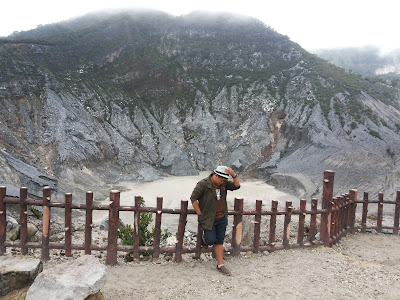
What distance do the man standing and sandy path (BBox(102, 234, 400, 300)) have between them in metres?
0.47

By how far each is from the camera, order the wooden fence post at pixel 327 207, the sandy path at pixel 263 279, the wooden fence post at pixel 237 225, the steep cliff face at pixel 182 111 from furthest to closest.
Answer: the steep cliff face at pixel 182 111, the wooden fence post at pixel 327 207, the wooden fence post at pixel 237 225, the sandy path at pixel 263 279

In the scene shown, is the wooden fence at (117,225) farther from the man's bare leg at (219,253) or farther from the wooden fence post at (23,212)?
the man's bare leg at (219,253)

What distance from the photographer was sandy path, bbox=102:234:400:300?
4281 millimetres

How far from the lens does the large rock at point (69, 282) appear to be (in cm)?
335

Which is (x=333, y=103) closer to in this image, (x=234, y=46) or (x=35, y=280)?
(x=234, y=46)

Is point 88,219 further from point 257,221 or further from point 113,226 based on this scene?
point 257,221

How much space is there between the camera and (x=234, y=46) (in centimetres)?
4084

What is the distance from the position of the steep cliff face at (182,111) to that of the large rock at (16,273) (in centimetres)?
1061

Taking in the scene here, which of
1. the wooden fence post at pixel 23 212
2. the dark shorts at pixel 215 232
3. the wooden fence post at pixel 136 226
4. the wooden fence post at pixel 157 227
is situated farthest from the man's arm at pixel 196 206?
the wooden fence post at pixel 23 212

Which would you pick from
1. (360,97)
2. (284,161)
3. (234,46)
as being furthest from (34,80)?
(360,97)

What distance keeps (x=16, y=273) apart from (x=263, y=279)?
138 inches

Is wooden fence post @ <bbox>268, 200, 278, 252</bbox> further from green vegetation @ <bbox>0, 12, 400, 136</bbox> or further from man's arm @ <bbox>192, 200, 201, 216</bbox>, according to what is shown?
green vegetation @ <bbox>0, 12, 400, 136</bbox>

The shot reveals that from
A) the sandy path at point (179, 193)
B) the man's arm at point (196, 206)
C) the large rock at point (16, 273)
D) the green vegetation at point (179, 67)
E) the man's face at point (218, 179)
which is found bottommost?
the sandy path at point (179, 193)

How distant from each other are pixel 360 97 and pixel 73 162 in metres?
26.3
